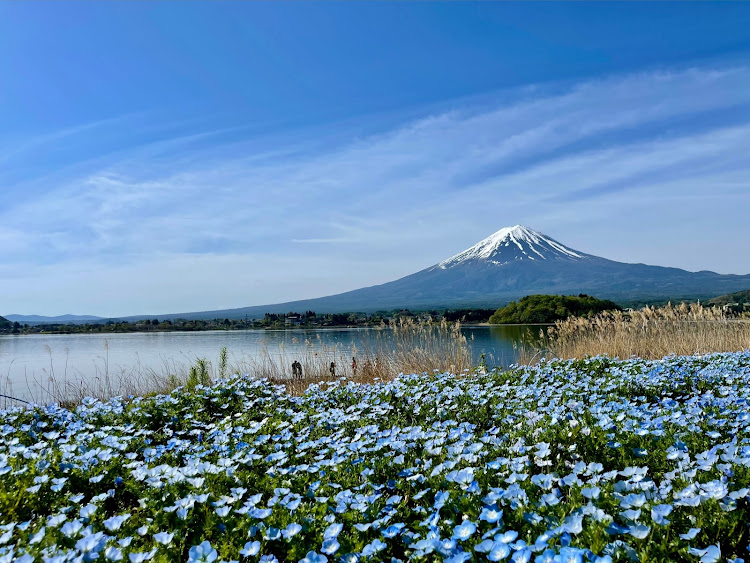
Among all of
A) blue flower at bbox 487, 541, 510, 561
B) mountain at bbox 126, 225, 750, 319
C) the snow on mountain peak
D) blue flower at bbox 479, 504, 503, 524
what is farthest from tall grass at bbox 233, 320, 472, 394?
the snow on mountain peak

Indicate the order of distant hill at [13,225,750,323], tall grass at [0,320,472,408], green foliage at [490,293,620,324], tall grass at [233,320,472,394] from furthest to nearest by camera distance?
1. distant hill at [13,225,750,323]
2. green foliage at [490,293,620,324]
3. tall grass at [233,320,472,394]
4. tall grass at [0,320,472,408]

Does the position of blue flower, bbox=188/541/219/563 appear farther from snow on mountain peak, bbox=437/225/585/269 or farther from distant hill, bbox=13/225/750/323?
snow on mountain peak, bbox=437/225/585/269

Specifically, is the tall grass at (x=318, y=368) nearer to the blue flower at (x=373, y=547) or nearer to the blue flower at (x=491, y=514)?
the blue flower at (x=491, y=514)

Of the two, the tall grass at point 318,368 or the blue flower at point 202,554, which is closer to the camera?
Answer: the blue flower at point 202,554

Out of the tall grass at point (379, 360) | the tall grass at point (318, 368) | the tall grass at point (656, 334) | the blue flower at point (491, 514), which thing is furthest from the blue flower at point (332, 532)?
the tall grass at point (656, 334)

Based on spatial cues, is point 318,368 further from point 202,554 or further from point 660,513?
point 660,513

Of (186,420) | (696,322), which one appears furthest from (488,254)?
(186,420)

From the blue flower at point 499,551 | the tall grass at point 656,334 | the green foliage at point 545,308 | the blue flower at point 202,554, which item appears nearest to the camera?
the blue flower at point 499,551
